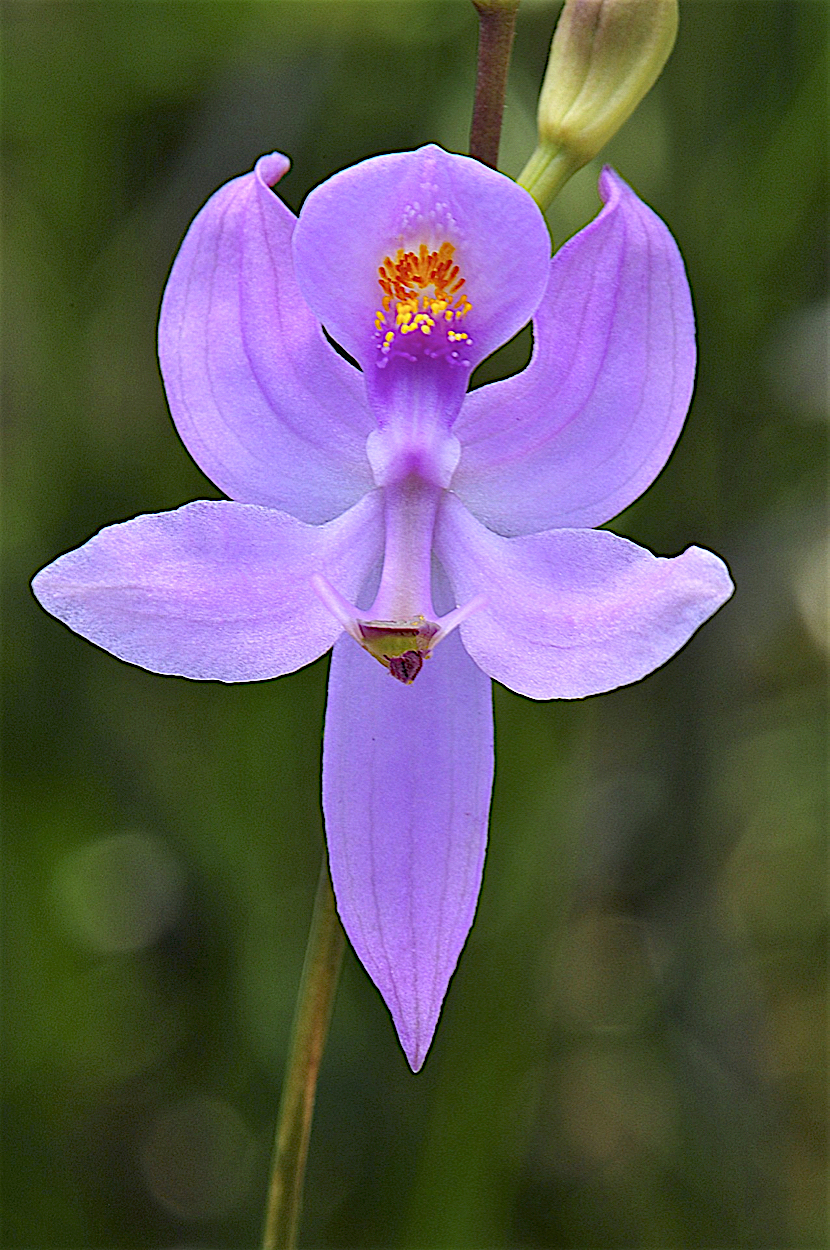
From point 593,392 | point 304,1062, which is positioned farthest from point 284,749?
point 593,392

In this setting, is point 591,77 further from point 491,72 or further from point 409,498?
point 409,498

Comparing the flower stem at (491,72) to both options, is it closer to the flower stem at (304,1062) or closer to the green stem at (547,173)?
the green stem at (547,173)

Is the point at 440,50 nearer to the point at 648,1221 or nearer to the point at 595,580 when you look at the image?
the point at 595,580

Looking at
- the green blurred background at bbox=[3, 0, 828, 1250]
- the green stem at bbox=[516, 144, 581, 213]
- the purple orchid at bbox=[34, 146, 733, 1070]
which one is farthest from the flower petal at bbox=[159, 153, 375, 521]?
the green blurred background at bbox=[3, 0, 828, 1250]

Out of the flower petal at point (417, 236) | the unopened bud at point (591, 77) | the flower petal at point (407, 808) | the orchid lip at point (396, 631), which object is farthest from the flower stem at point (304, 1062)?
the unopened bud at point (591, 77)

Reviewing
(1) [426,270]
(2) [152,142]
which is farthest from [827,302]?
(1) [426,270]
